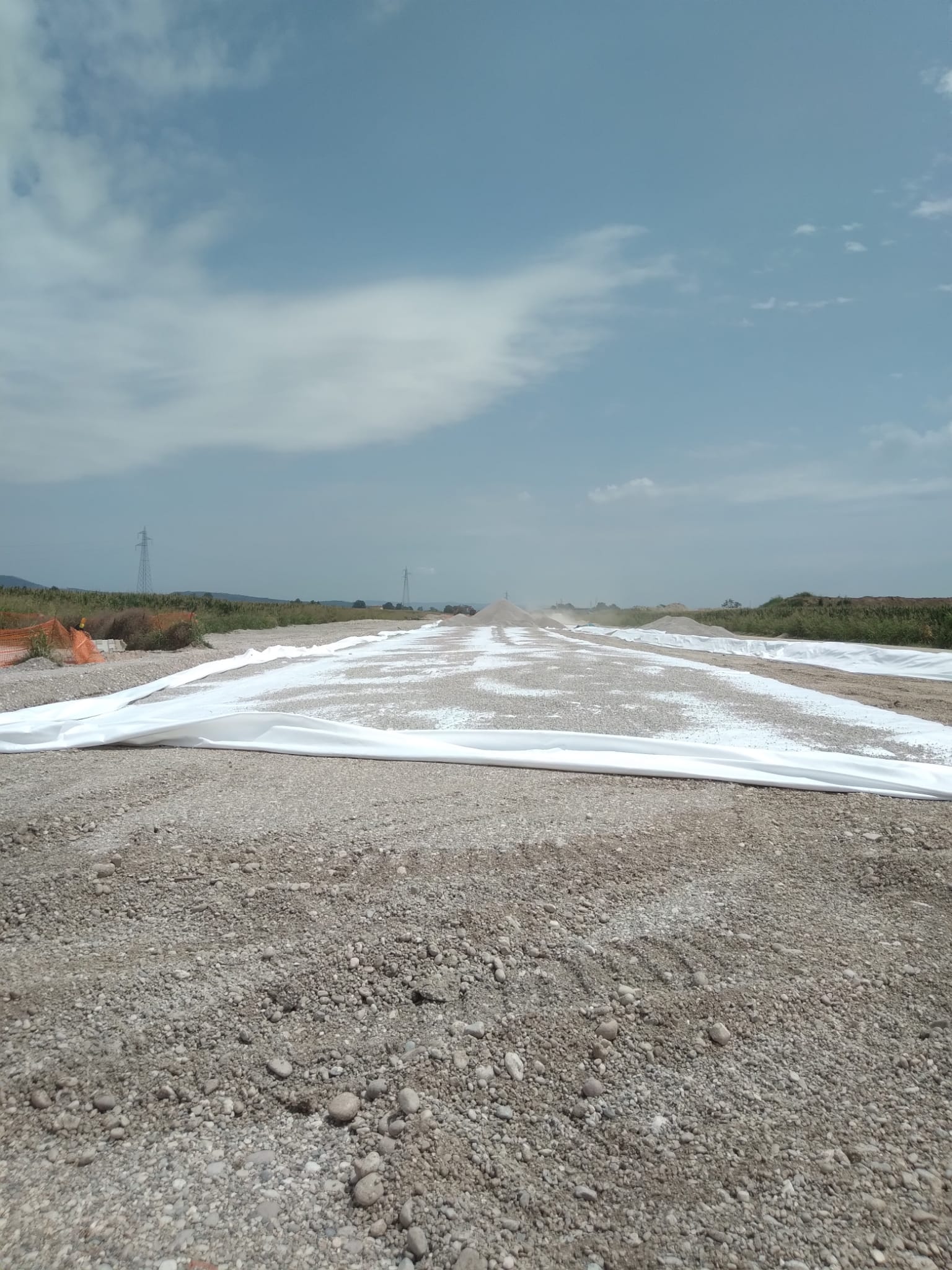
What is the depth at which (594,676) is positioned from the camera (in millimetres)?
6602

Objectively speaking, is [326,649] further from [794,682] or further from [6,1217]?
[6,1217]

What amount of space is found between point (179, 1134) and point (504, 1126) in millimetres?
569

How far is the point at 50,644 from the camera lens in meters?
8.44

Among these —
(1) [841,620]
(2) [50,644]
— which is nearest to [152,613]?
(2) [50,644]

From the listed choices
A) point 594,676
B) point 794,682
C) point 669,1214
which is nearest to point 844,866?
point 669,1214

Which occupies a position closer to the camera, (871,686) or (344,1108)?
(344,1108)

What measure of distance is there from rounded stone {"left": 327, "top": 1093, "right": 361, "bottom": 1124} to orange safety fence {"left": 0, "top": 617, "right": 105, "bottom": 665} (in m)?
7.95

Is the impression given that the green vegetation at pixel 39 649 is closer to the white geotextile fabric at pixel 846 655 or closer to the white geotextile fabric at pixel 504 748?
the white geotextile fabric at pixel 504 748

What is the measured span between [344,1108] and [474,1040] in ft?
0.93

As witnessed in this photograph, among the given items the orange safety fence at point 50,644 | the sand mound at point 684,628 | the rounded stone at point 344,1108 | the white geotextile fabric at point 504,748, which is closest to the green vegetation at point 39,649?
the orange safety fence at point 50,644

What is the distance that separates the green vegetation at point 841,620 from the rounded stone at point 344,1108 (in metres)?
17.1

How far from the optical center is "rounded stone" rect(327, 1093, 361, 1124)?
1.29m

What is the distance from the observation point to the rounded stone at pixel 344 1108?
1288 millimetres

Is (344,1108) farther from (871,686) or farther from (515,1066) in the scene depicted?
(871,686)
